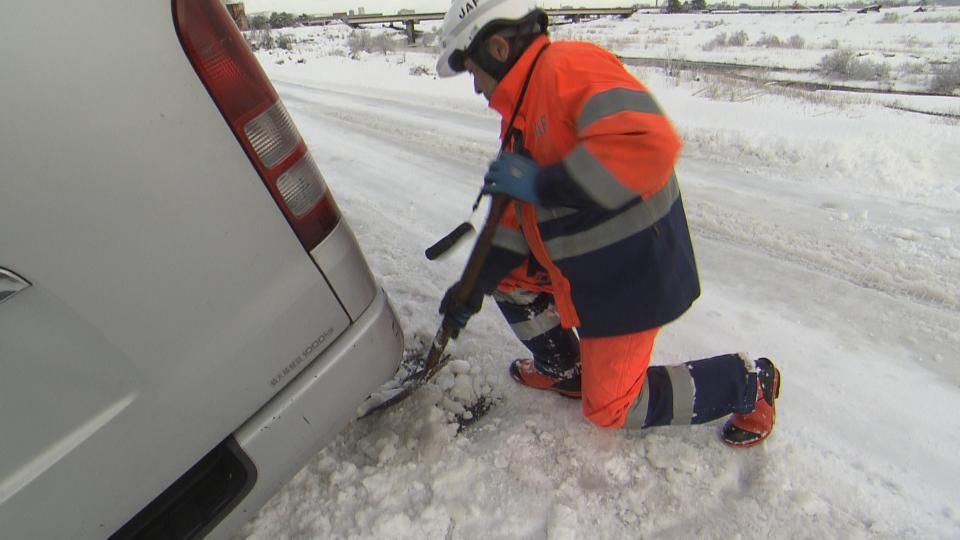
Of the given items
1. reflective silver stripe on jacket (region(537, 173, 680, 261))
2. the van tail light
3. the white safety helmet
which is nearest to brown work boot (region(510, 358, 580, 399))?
reflective silver stripe on jacket (region(537, 173, 680, 261))

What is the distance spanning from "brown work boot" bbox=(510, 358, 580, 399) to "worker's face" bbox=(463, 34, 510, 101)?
3.45 ft

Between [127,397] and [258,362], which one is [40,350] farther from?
[258,362]

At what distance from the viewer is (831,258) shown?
114 inches

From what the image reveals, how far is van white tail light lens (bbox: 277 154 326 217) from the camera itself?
1372 millimetres

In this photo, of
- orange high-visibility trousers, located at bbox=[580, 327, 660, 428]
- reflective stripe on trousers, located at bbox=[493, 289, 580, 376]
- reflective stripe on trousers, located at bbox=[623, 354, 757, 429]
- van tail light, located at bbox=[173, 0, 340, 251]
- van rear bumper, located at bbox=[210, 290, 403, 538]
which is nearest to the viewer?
van tail light, located at bbox=[173, 0, 340, 251]

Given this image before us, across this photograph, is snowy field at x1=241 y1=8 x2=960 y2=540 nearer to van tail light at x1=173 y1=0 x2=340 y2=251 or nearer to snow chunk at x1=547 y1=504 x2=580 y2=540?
snow chunk at x1=547 y1=504 x2=580 y2=540

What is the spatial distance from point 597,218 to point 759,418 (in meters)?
0.92

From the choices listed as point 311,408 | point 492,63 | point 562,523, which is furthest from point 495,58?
point 562,523

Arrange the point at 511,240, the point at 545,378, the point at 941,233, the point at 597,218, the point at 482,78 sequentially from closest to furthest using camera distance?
the point at 597,218 → the point at 482,78 → the point at 511,240 → the point at 545,378 → the point at 941,233

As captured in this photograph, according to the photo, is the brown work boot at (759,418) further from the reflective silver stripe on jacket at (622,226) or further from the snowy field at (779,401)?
the reflective silver stripe on jacket at (622,226)

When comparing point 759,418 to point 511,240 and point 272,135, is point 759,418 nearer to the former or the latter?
point 511,240

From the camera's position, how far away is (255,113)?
1.30 meters

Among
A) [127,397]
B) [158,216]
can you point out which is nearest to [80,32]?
[158,216]

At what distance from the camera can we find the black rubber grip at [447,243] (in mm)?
1819
